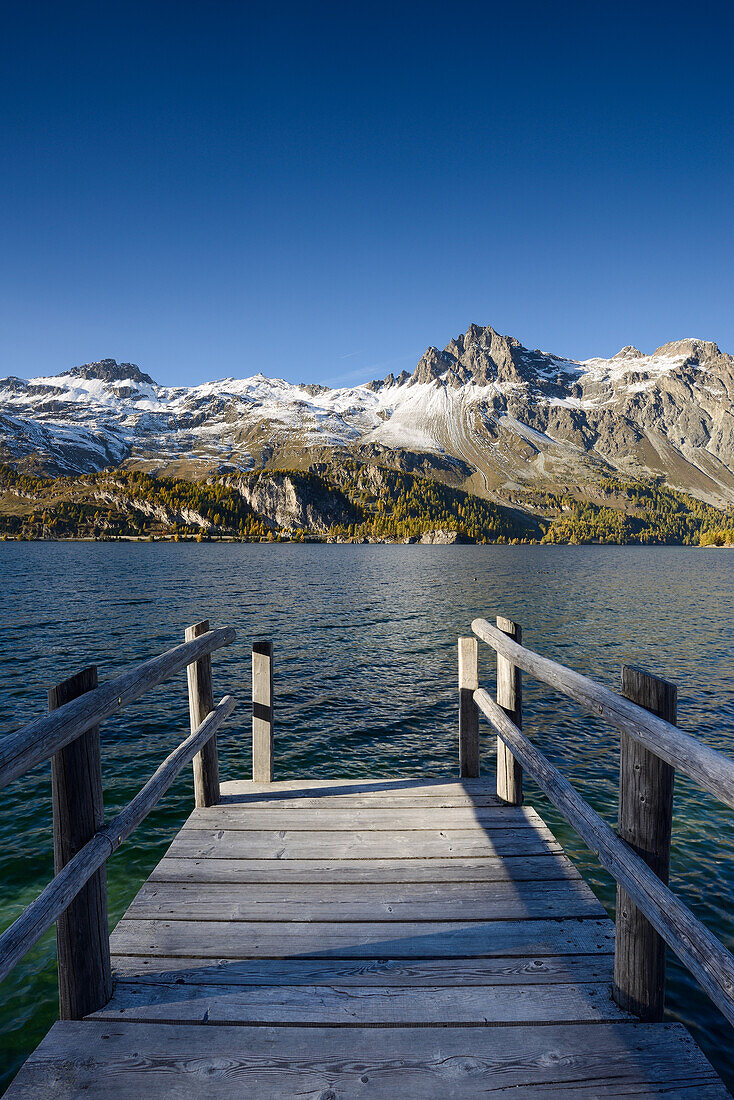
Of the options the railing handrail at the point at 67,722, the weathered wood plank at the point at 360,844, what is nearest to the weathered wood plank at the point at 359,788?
the weathered wood plank at the point at 360,844

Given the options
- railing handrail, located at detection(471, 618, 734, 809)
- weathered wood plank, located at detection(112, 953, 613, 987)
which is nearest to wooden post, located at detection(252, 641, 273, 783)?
weathered wood plank, located at detection(112, 953, 613, 987)

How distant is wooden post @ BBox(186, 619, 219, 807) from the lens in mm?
6629

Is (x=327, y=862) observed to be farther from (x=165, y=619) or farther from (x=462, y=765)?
(x=165, y=619)

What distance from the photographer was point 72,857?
12.0 ft

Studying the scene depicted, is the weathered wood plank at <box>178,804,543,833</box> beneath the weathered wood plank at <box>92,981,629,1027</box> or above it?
beneath

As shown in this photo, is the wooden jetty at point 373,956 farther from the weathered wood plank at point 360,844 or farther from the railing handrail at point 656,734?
the weathered wood plank at point 360,844

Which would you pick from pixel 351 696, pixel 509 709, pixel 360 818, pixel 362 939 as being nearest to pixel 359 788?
pixel 360 818

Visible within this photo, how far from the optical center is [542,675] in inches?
205

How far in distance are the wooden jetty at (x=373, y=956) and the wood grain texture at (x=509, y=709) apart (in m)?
0.96

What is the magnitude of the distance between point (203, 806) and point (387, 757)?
893cm

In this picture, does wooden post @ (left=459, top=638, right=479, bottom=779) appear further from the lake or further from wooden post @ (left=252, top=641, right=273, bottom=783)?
the lake

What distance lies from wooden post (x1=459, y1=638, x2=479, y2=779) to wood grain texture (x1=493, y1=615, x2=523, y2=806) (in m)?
0.72

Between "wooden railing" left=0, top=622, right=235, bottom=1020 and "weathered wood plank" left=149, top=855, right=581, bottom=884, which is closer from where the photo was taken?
"wooden railing" left=0, top=622, right=235, bottom=1020

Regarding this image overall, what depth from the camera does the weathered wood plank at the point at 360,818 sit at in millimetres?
6504
